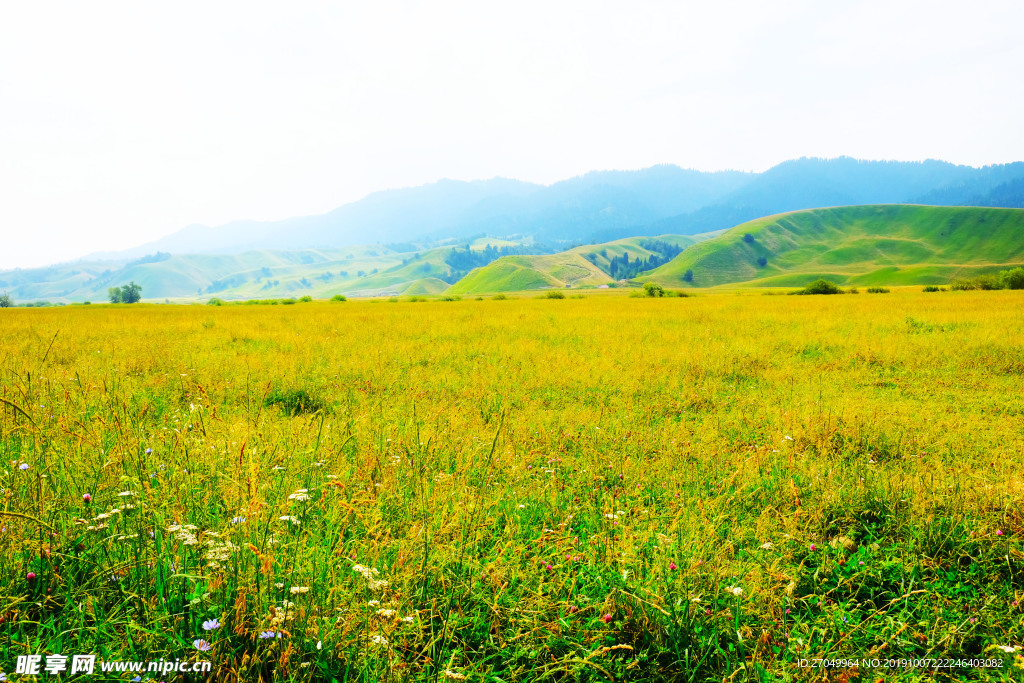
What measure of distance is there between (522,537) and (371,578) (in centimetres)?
167

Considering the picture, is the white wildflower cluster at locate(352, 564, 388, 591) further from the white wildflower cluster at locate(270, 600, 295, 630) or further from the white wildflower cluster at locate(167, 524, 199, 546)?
the white wildflower cluster at locate(167, 524, 199, 546)

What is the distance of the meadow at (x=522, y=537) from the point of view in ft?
8.65

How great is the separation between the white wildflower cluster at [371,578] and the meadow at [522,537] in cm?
2

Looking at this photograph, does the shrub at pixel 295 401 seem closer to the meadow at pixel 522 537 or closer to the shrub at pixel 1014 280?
the meadow at pixel 522 537

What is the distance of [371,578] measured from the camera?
3027 millimetres

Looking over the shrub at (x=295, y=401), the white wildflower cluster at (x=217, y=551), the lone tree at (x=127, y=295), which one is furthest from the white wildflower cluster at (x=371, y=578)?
the lone tree at (x=127, y=295)

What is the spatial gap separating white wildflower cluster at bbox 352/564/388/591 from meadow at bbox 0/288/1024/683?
2 cm

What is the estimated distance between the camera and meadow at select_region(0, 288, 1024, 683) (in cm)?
264

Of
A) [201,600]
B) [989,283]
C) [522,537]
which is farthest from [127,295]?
[989,283]

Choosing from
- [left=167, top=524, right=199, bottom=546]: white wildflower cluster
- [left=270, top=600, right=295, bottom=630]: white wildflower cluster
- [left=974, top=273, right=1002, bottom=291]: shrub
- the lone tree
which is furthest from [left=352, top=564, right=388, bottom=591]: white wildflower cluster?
the lone tree

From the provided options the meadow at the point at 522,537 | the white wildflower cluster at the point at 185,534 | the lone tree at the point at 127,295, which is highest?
the lone tree at the point at 127,295

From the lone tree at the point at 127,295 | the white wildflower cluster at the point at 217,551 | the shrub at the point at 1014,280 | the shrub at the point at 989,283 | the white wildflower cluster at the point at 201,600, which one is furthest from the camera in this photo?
the lone tree at the point at 127,295

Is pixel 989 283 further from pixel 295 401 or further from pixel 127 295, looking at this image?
pixel 127 295

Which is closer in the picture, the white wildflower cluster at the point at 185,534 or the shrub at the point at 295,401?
the white wildflower cluster at the point at 185,534
